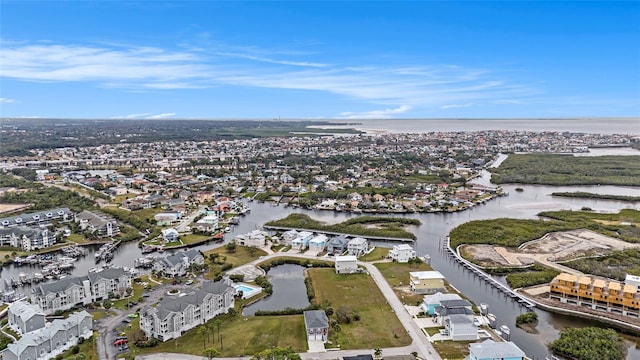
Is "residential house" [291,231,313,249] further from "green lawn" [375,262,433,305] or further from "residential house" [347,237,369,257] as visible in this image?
"green lawn" [375,262,433,305]

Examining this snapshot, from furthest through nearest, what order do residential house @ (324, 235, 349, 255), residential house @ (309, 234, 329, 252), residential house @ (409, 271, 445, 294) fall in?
residential house @ (309, 234, 329, 252) → residential house @ (324, 235, 349, 255) → residential house @ (409, 271, 445, 294)

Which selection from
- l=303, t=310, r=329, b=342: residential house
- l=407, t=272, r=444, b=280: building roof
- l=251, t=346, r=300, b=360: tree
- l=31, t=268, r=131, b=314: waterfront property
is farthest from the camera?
l=407, t=272, r=444, b=280: building roof

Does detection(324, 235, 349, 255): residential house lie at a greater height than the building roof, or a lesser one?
lesser

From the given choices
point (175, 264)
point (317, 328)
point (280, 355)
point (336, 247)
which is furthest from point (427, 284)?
point (175, 264)

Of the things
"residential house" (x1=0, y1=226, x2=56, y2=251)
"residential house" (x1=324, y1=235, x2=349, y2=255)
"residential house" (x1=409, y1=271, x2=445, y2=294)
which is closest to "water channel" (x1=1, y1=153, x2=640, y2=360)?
"residential house" (x1=409, y1=271, x2=445, y2=294)

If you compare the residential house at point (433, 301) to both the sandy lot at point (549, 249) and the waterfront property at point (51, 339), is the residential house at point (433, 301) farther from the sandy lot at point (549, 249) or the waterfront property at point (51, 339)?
the waterfront property at point (51, 339)

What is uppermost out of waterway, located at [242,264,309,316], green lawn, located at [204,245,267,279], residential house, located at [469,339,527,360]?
residential house, located at [469,339,527,360]

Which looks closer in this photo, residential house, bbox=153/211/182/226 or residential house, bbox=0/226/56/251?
residential house, bbox=0/226/56/251

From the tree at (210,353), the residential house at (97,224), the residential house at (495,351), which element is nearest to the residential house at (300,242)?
the residential house at (97,224)
